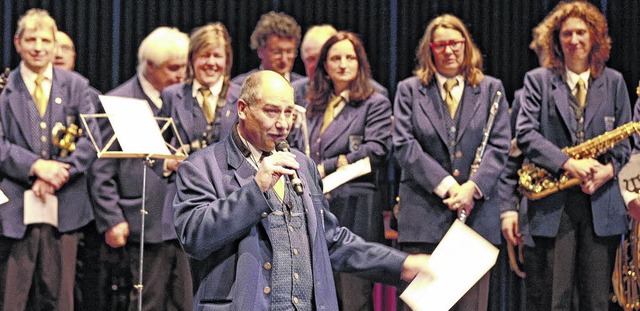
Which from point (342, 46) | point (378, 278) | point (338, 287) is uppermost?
point (342, 46)

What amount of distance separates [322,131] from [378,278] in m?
2.11

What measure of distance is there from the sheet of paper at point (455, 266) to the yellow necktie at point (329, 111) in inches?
87.5

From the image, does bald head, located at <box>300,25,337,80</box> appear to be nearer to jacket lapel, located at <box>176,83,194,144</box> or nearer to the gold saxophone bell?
jacket lapel, located at <box>176,83,194,144</box>

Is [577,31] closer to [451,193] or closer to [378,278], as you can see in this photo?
[451,193]

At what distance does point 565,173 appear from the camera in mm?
5961

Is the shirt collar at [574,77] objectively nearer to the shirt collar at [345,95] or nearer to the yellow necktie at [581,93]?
the yellow necktie at [581,93]

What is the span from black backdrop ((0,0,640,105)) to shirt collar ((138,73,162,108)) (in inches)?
49.7

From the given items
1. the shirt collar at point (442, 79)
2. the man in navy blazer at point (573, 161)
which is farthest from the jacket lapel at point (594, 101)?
the shirt collar at point (442, 79)

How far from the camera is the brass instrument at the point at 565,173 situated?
19.2ft

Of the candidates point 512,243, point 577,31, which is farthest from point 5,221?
point 577,31

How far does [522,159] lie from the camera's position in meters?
6.38

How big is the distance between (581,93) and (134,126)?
229cm

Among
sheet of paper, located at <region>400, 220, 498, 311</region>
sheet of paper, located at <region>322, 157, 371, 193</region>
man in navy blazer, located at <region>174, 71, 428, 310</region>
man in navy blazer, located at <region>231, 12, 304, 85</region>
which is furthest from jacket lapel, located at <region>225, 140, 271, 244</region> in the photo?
man in navy blazer, located at <region>231, 12, 304, 85</region>

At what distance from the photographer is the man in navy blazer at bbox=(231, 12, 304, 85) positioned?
22.9ft
